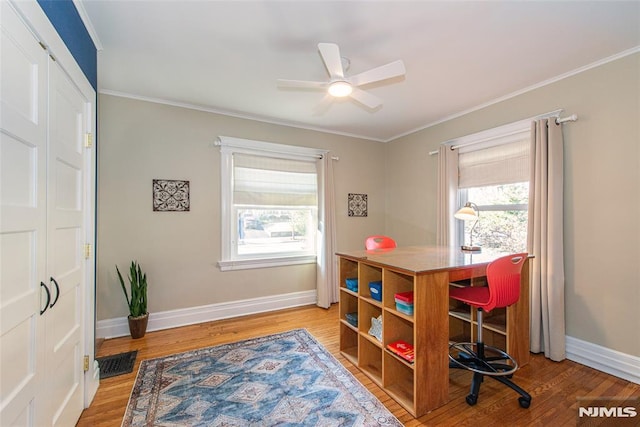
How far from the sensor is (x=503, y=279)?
5.98 ft

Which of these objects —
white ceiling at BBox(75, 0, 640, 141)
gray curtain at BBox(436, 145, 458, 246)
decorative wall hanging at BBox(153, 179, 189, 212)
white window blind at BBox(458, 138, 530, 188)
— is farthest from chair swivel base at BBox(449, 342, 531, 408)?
decorative wall hanging at BBox(153, 179, 189, 212)

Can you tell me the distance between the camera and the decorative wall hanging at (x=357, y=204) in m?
4.33

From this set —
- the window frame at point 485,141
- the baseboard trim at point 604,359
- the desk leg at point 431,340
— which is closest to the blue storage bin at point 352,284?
the desk leg at point 431,340

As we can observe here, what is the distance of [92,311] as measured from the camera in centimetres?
191

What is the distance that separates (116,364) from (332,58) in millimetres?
2997

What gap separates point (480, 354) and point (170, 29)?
10.6ft

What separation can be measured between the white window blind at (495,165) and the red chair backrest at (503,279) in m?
1.37

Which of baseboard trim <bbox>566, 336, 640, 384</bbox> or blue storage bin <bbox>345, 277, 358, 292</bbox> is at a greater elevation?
blue storage bin <bbox>345, 277, 358, 292</bbox>

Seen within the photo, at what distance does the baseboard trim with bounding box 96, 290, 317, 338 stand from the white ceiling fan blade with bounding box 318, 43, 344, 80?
9.42ft

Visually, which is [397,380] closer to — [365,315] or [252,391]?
[365,315]

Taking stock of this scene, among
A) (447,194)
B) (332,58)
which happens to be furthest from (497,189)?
(332,58)

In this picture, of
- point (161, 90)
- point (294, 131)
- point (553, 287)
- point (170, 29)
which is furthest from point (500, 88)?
point (161, 90)

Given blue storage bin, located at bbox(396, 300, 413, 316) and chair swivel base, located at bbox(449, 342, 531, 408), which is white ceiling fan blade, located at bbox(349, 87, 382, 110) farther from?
chair swivel base, located at bbox(449, 342, 531, 408)

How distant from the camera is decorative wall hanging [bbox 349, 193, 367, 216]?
4.33 meters
